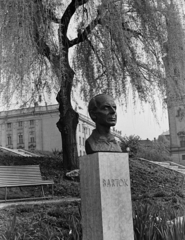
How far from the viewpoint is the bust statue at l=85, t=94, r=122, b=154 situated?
4.82 meters

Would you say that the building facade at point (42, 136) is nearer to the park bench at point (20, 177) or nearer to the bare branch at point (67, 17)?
the bare branch at point (67, 17)

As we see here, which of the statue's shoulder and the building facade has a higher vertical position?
the building facade

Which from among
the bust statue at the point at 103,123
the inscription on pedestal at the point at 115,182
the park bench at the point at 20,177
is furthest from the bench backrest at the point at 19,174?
the inscription on pedestal at the point at 115,182

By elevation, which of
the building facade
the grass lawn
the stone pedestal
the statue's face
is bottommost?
the grass lawn

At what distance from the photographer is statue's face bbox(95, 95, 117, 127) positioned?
4.86 m

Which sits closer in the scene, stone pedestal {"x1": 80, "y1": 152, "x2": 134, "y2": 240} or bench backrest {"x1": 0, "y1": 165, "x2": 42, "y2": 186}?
stone pedestal {"x1": 80, "y1": 152, "x2": 134, "y2": 240}

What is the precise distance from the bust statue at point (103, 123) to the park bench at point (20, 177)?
11.9 feet

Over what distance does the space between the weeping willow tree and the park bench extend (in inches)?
68.9

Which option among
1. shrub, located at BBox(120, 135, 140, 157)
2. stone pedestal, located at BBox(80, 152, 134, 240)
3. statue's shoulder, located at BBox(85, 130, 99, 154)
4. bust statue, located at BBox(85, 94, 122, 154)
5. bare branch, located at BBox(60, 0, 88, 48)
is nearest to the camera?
stone pedestal, located at BBox(80, 152, 134, 240)

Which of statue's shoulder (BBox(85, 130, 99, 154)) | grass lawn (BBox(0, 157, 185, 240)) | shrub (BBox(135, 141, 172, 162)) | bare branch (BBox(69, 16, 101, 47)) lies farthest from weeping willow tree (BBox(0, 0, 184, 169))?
shrub (BBox(135, 141, 172, 162))

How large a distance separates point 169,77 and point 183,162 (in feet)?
127

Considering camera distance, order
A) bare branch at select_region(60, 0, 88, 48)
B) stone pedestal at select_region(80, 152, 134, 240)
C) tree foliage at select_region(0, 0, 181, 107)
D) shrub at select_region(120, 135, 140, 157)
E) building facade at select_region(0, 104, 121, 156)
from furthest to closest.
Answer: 1. building facade at select_region(0, 104, 121, 156)
2. shrub at select_region(120, 135, 140, 157)
3. bare branch at select_region(60, 0, 88, 48)
4. tree foliage at select_region(0, 0, 181, 107)
5. stone pedestal at select_region(80, 152, 134, 240)

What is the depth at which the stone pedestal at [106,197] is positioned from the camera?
4.35 m

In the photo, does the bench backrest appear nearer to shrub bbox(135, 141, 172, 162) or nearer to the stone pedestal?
the stone pedestal
